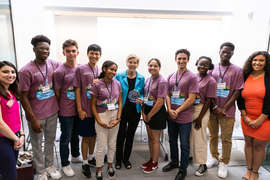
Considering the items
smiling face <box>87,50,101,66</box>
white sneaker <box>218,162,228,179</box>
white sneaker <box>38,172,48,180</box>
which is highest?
smiling face <box>87,50,101,66</box>

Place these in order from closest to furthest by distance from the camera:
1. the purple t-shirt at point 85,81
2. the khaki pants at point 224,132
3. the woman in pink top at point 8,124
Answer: the woman in pink top at point 8,124, the purple t-shirt at point 85,81, the khaki pants at point 224,132

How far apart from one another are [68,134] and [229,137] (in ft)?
7.50

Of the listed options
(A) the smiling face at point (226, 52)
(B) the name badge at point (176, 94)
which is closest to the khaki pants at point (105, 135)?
(B) the name badge at point (176, 94)

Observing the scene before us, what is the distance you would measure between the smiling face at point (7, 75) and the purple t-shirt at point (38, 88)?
32cm

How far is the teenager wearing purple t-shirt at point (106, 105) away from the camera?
6.75ft

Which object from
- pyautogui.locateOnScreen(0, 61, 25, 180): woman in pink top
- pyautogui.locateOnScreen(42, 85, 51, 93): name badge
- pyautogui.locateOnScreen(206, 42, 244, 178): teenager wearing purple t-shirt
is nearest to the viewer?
pyautogui.locateOnScreen(0, 61, 25, 180): woman in pink top

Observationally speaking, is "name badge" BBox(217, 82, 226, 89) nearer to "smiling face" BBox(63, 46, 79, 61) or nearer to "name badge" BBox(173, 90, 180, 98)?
"name badge" BBox(173, 90, 180, 98)

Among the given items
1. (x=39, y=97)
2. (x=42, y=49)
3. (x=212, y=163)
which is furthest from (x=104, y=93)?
(x=212, y=163)

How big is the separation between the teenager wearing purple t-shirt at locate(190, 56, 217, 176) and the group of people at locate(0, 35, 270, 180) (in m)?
0.01

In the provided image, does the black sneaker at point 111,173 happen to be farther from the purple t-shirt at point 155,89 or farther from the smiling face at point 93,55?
the smiling face at point 93,55

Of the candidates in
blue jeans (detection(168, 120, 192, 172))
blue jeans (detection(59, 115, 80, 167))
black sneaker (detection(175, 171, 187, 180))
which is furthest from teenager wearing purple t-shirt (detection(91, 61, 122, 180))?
black sneaker (detection(175, 171, 187, 180))

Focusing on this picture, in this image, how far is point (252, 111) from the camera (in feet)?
6.84

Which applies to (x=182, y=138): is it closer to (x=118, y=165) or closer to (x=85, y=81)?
(x=118, y=165)

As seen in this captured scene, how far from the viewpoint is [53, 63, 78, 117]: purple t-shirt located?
2.09m
